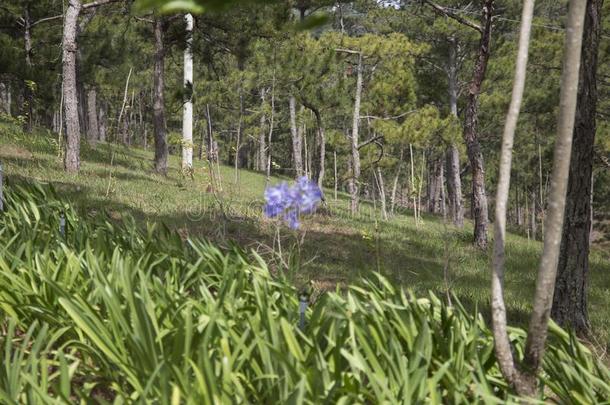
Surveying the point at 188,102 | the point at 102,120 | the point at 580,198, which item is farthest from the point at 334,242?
the point at 102,120

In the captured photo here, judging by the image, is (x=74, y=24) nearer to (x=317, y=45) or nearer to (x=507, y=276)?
(x=317, y=45)

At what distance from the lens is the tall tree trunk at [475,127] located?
734 centimetres

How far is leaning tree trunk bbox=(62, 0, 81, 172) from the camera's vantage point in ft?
29.9

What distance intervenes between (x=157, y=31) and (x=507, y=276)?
31.3 ft

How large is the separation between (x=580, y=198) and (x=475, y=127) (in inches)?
174

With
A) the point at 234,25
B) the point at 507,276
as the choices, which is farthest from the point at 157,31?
the point at 507,276

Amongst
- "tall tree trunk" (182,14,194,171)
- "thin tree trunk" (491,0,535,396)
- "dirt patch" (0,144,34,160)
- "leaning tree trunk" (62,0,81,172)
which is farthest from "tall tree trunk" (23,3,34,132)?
"thin tree trunk" (491,0,535,396)

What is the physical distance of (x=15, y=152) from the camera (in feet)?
36.9

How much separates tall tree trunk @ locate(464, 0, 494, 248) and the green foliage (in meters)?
5.51

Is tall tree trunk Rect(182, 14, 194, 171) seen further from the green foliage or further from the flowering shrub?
the green foliage

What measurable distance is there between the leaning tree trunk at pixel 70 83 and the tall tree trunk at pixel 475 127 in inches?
238

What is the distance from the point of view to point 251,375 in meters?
2.08

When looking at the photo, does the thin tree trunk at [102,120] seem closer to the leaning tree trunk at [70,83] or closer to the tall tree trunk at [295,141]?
the tall tree trunk at [295,141]

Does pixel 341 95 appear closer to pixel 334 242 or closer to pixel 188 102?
pixel 188 102
